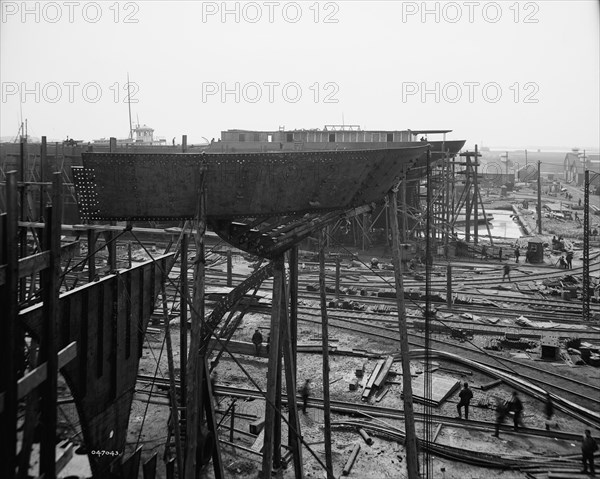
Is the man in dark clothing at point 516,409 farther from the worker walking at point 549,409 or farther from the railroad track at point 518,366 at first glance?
the railroad track at point 518,366

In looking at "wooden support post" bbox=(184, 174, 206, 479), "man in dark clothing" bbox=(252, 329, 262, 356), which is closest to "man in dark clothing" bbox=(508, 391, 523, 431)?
"man in dark clothing" bbox=(252, 329, 262, 356)

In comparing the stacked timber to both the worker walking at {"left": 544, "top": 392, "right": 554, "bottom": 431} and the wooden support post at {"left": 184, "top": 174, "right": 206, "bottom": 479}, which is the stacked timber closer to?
the worker walking at {"left": 544, "top": 392, "right": 554, "bottom": 431}

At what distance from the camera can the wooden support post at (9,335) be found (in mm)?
4512

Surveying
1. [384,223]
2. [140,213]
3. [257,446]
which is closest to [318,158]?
[140,213]

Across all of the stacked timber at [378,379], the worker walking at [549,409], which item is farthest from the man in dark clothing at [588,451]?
the stacked timber at [378,379]

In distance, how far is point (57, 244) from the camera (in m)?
5.17

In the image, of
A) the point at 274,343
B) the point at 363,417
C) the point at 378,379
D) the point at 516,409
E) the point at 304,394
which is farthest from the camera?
the point at 378,379

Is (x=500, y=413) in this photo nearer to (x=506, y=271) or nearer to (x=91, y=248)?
(x=91, y=248)

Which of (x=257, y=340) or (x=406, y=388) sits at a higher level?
(x=406, y=388)

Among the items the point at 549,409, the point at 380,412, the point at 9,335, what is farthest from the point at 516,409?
the point at 9,335

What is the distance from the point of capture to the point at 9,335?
454 centimetres

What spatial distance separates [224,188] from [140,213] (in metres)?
1.07

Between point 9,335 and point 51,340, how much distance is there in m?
0.47

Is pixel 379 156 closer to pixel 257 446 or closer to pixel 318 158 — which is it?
pixel 318 158
